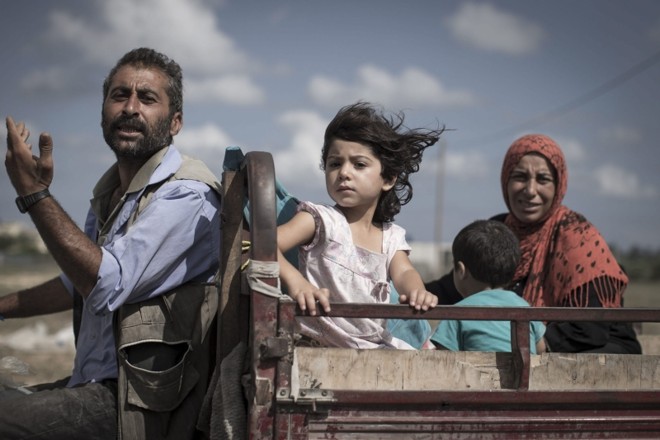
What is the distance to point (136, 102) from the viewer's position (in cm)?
312

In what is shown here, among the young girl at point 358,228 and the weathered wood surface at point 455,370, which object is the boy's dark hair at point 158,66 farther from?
the weathered wood surface at point 455,370

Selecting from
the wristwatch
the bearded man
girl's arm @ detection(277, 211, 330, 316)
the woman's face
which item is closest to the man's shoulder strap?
the bearded man

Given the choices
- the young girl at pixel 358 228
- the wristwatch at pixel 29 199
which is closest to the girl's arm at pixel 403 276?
the young girl at pixel 358 228

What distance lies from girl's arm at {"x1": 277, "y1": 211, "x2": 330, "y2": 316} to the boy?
784 millimetres

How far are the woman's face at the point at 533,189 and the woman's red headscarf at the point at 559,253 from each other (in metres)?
0.04

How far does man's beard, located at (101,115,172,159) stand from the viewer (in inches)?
122

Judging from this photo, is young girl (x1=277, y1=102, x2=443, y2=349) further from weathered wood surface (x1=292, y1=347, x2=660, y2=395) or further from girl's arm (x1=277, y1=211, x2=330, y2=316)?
weathered wood surface (x1=292, y1=347, x2=660, y2=395)

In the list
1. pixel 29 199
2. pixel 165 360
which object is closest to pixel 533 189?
pixel 165 360

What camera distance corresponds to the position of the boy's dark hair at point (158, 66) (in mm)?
3184

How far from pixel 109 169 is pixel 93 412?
110 cm

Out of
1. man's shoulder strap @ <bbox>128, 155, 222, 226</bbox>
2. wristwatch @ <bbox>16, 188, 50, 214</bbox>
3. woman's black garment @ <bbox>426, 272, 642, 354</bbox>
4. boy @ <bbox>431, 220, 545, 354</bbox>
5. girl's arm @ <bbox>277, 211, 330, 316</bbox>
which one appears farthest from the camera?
woman's black garment @ <bbox>426, 272, 642, 354</bbox>

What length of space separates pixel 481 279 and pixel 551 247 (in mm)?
1091

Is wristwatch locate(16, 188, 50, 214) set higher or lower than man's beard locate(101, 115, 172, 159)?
lower

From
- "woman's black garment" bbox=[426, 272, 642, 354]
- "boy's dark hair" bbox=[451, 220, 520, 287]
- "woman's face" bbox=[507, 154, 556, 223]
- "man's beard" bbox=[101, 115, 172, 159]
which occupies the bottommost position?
"woman's black garment" bbox=[426, 272, 642, 354]
